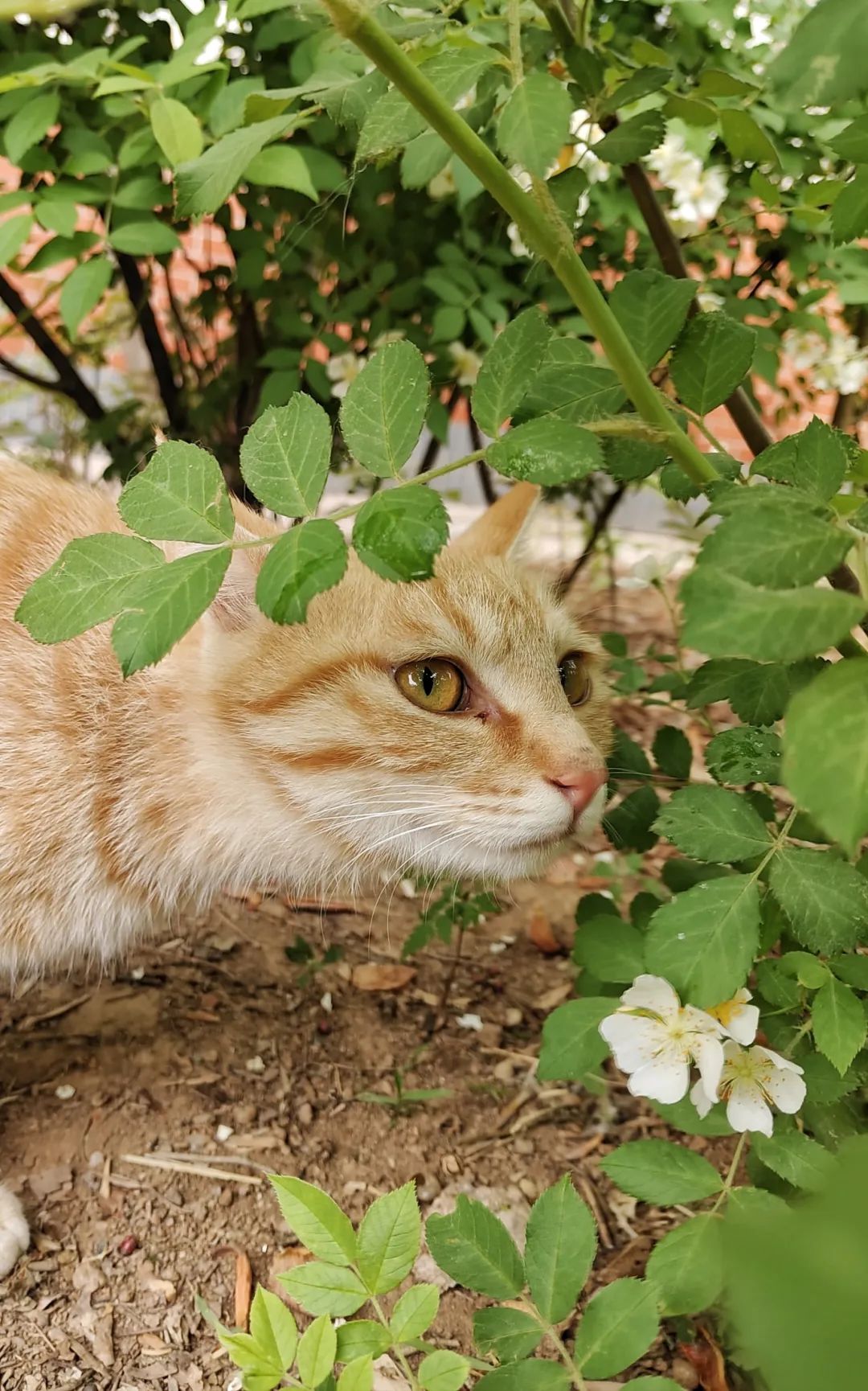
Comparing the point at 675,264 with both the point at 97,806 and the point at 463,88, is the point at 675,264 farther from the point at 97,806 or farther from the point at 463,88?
the point at 97,806

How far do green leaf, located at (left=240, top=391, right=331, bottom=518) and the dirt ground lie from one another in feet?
3.24

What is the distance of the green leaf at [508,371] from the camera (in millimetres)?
826

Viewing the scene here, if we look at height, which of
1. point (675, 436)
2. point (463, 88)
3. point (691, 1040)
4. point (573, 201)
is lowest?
point (691, 1040)

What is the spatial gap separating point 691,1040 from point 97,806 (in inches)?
32.7

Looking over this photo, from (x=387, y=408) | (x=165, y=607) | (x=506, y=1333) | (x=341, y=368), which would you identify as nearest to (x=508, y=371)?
(x=387, y=408)

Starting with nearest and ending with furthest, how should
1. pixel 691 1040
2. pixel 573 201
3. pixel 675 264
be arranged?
pixel 691 1040, pixel 573 201, pixel 675 264

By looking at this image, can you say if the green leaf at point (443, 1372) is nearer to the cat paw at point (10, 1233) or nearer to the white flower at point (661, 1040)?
the white flower at point (661, 1040)

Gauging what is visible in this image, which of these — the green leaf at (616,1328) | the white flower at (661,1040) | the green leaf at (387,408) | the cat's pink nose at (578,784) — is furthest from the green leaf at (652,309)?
the green leaf at (616,1328)

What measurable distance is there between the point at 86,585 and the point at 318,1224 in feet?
1.87

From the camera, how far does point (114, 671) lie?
53.2 inches

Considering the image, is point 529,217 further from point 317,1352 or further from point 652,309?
point 317,1352

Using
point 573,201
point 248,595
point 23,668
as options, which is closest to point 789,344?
point 573,201

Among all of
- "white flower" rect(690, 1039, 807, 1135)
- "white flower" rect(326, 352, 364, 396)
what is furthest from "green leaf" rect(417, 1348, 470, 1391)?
"white flower" rect(326, 352, 364, 396)

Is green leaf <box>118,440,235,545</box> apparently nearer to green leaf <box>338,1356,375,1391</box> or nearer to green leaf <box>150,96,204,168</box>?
green leaf <box>338,1356,375,1391</box>
